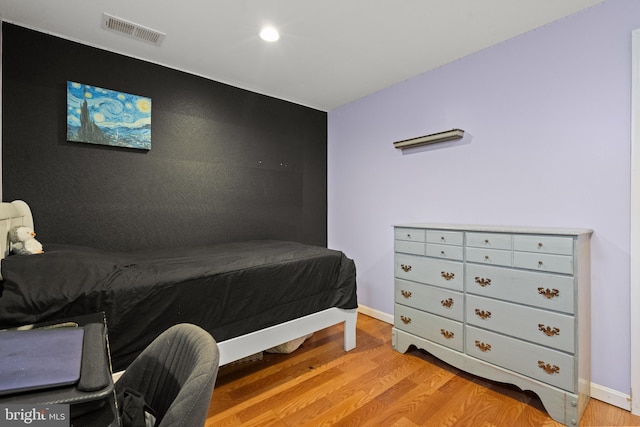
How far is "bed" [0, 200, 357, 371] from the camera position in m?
1.37

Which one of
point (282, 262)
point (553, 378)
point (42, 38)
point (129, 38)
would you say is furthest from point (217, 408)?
point (42, 38)

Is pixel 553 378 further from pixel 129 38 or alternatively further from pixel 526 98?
pixel 129 38

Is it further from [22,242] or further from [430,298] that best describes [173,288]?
[430,298]

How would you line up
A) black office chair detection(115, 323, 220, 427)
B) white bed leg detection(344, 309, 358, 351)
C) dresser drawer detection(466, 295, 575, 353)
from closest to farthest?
black office chair detection(115, 323, 220, 427)
dresser drawer detection(466, 295, 575, 353)
white bed leg detection(344, 309, 358, 351)

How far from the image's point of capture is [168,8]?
199cm

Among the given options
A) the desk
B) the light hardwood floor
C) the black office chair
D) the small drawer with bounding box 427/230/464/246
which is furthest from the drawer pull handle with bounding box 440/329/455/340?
the desk

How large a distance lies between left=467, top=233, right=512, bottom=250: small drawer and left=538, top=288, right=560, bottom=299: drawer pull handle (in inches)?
11.9

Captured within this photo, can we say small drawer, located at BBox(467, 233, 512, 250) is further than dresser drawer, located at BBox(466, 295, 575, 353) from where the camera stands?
Yes

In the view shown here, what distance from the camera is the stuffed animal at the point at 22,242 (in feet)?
5.44

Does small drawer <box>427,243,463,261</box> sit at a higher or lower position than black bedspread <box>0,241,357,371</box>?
higher

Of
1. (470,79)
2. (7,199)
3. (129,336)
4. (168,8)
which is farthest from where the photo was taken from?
(470,79)

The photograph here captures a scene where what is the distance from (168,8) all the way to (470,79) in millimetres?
2370

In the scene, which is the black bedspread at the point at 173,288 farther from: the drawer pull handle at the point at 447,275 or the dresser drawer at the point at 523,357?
the dresser drawer at the point at 523,357

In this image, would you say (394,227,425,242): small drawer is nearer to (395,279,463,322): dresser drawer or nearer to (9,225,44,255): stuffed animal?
(395,279,463,322): dresser drawer
